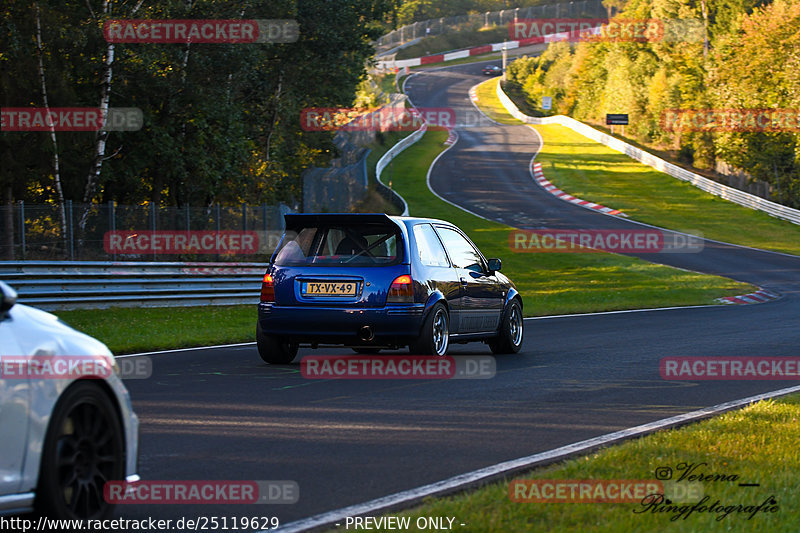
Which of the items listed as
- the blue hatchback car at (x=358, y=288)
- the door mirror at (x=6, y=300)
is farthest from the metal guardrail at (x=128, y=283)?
the door mirror at (x=6, y=300)

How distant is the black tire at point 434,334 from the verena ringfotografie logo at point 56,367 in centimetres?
618

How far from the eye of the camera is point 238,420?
786cm

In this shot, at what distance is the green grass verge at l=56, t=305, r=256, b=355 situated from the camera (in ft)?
47.0

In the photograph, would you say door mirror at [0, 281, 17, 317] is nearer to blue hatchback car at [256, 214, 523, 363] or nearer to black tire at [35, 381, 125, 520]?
black tire at [35, 381, 125, 520]

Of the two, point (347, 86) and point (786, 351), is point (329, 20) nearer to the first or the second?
point (347, 86)

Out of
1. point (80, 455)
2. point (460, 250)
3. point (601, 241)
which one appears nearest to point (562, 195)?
point (601, 241)

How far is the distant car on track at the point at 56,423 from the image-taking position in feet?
13.8

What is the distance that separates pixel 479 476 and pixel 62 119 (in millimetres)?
20257

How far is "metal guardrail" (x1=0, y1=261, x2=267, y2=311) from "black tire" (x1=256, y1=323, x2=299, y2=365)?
10408 mm

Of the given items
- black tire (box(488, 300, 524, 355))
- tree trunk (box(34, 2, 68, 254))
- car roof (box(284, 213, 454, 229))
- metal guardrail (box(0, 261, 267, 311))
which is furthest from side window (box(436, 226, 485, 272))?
tree trunk (box(34, 2, 68, 254))

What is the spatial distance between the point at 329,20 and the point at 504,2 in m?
133

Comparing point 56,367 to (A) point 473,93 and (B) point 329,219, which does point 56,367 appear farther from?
(A) point 473,93

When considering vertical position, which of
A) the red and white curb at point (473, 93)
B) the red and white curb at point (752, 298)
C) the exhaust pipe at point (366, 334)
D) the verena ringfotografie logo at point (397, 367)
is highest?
the red and white curb at point (473, 93)

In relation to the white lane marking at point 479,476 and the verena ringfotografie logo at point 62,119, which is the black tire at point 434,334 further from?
the verena ringfotografie logo at point 62,119
